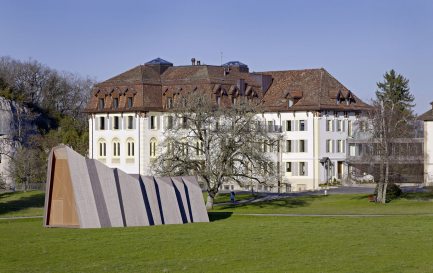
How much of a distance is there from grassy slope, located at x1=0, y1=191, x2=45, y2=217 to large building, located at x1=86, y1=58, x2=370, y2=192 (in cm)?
2402

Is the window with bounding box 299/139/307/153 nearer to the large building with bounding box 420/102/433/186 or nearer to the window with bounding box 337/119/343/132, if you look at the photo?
the window with bounding box 337/119/343/132

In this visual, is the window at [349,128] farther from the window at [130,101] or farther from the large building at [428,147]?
the window at [130,101]

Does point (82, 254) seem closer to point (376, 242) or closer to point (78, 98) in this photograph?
Result: point (376, 242)

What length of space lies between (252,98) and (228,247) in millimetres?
70688

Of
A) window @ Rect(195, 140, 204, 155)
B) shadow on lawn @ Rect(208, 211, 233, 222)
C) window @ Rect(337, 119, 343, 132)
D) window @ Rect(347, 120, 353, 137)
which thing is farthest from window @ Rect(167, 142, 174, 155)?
window @ Rect(347, 120, 353, 137)

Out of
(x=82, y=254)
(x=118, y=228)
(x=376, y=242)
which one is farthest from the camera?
(x=118, y=228)

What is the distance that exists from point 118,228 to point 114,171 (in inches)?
138

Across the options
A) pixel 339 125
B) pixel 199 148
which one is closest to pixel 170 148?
pixel 199 148

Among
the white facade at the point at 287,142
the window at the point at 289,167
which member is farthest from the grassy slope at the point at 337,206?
the window at the point at 289,167

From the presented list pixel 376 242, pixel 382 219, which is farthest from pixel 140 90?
pixel 376 242

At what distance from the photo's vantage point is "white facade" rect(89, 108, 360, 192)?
4387 inches

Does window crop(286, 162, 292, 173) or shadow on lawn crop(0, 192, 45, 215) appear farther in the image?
window crop(286, 162, 292, 173)

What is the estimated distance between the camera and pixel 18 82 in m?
146

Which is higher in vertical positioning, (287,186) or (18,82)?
(18,82)
